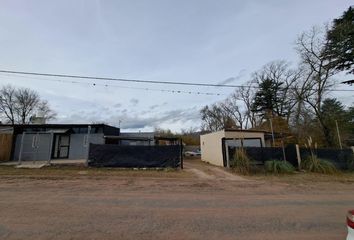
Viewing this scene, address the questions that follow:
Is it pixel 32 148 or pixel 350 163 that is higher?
pixel 32 148

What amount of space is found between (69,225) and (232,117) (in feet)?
147

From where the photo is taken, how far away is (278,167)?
13891 millimetres

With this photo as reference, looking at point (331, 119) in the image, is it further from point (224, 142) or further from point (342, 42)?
point (224, 142)

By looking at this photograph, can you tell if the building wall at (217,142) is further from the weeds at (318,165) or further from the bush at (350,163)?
A: the bush at (350,163)

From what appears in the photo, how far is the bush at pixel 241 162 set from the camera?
45.1ft

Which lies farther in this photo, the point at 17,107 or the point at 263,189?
the point at 17,107

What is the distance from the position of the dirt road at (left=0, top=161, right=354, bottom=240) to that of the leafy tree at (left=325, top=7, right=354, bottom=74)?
17.7 m

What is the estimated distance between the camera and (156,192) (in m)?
8.05

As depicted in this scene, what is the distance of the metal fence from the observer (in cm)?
1498

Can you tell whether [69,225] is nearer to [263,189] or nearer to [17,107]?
[263,189]

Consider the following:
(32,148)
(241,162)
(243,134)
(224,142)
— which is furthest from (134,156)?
(32,148)

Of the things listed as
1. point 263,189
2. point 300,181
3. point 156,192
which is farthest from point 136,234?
point 300,181

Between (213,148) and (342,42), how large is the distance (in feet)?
50.7

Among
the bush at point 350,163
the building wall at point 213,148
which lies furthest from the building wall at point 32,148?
the bush at point 350,163
